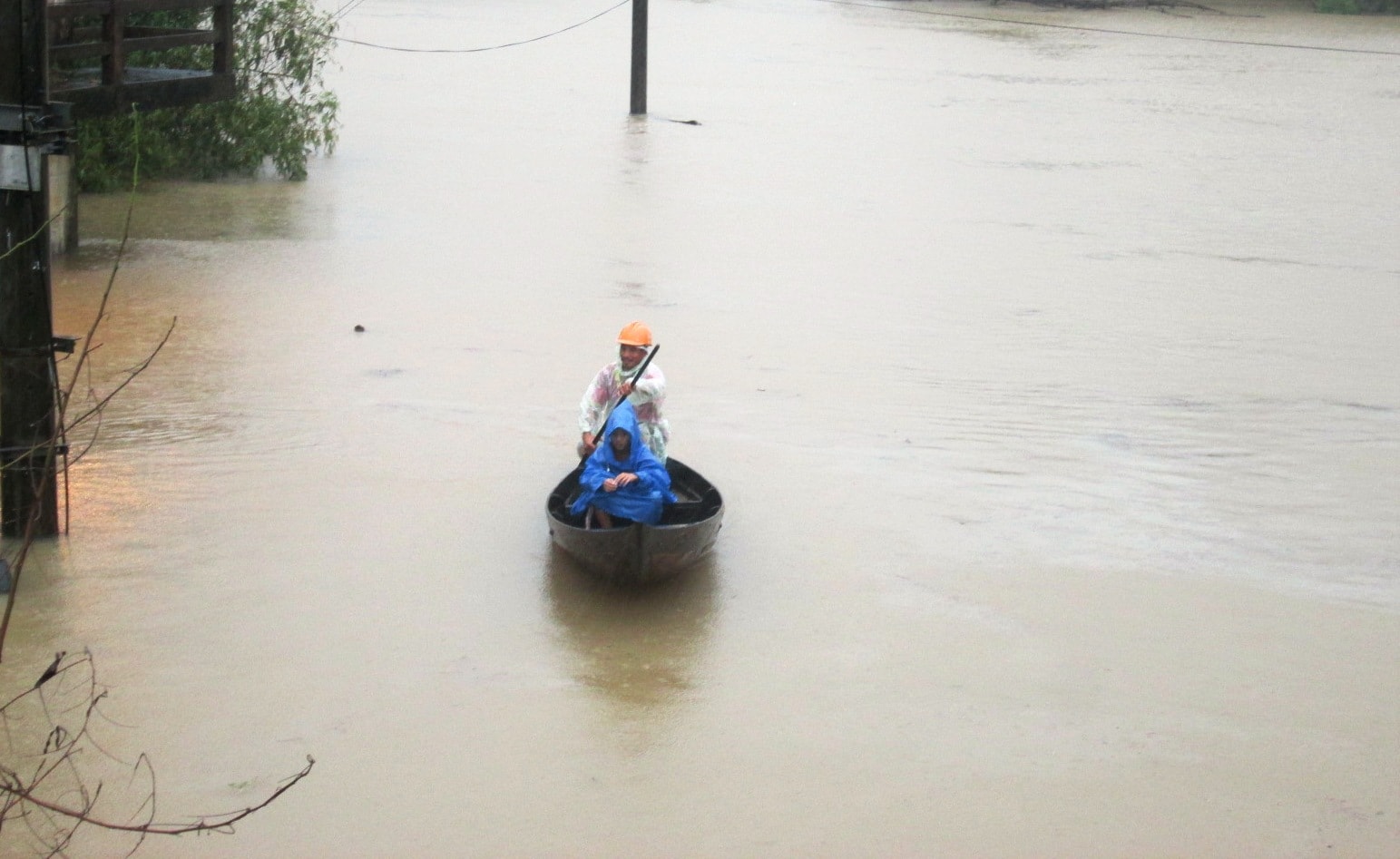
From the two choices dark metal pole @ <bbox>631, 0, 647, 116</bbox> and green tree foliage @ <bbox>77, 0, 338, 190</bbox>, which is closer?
green tree foliage @ <bbox>77, 0, 338, 190</bbox>

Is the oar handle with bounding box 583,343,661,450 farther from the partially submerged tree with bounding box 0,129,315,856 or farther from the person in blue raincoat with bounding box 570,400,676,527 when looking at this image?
the partially submerged tree with bounding box 0,129,315,856

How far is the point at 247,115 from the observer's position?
54.2ft

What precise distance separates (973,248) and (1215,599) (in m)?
8.34

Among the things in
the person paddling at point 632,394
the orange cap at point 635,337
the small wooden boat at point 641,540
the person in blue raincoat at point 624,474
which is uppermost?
the orange cap at point 635,337

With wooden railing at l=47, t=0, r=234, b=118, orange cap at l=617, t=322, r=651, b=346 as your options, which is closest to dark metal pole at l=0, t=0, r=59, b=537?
orange cap at l=617, t=322, r=651, b=346

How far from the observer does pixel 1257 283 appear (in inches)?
582

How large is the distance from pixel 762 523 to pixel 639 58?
50.1 feet

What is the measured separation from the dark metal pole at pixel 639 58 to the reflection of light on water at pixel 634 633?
49.3 feet

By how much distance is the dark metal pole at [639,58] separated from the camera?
21469 mm

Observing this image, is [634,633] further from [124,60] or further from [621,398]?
[124,60]

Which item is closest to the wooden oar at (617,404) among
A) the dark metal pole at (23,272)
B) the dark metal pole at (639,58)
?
the dark metal pole at (23,272)

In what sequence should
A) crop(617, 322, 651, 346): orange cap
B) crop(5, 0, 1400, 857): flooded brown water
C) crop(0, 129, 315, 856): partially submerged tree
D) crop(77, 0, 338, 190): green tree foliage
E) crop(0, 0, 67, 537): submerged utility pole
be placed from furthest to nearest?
1. crop(77, 0, 338, 190): green tree foliage
2. crop(617, 322, 651, 346): orange cap
3. crop(0, 0, 67, 537): submerged utility pole
4. crop(5, 0, 1400, 857): flooded brown water
5. crop(0, 129, 315, 856): partially submerged tree

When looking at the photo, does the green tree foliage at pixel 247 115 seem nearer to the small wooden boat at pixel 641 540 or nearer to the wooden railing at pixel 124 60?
the wooden railing at pixel 124 60

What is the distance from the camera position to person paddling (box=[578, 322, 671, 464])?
7559 mm
